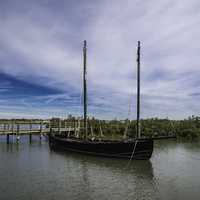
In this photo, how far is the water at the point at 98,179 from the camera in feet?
64.2

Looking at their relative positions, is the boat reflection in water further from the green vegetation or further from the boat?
the green vegetation

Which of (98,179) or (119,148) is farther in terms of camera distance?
(119,148)

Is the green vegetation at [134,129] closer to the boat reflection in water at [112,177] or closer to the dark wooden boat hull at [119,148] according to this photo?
the dark wooden boat hull at [119,148]

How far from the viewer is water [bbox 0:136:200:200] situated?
19.6m

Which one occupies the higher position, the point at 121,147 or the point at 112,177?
the point at 121,147

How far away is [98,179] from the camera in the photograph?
80.8 ft

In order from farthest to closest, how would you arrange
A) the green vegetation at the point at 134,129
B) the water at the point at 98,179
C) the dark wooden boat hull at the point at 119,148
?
the green vegetation at the point at 134,129 → the dark wooden boat hull at the point at 119,148 → the water at the point at 98,179

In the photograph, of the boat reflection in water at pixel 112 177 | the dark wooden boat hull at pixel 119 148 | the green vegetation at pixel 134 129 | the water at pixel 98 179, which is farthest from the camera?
the green vegetation at pixel 134 129

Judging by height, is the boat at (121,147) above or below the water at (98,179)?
above

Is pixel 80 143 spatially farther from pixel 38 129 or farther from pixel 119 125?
pixel 119 125

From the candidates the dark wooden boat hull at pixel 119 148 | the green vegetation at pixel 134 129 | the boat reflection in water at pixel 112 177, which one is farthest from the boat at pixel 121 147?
the green vegetation at pixel 134 129

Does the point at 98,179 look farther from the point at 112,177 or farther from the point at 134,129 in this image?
the point at 134,129

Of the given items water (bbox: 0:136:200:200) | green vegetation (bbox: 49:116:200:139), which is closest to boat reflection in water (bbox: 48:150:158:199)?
water (bbox: 0:136:200:200)

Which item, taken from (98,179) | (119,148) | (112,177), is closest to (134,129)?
(119,148)
